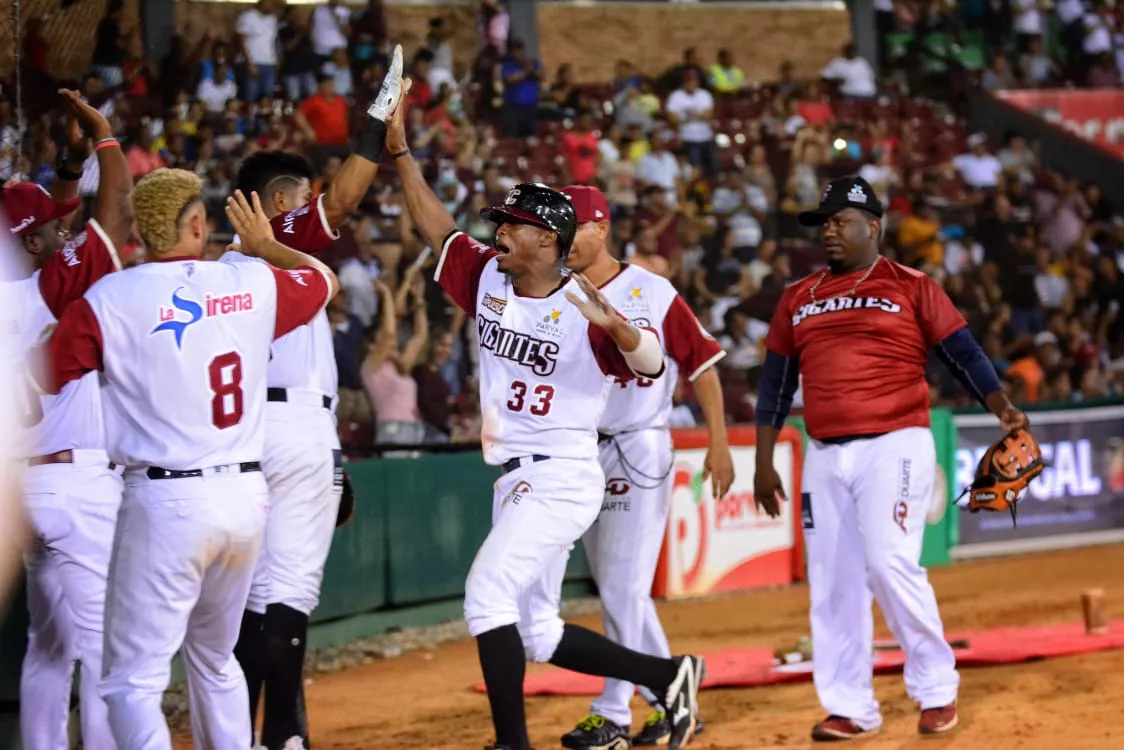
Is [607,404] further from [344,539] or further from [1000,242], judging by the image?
[1000,242]

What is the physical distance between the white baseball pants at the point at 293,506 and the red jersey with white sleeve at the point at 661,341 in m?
1.53

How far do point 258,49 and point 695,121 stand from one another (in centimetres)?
585

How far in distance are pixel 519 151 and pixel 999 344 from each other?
5.77 meters

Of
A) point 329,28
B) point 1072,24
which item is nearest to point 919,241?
point 329,28

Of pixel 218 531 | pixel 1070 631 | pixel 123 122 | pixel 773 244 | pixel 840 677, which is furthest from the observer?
pixel 773 244

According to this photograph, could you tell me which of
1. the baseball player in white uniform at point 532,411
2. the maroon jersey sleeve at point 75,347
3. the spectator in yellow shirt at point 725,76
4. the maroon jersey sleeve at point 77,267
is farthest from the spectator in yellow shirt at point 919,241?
the maroon jersey sleeve at point 75,347

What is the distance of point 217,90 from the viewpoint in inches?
578

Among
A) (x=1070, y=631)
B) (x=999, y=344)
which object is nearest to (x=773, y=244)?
(x=999, y=344)

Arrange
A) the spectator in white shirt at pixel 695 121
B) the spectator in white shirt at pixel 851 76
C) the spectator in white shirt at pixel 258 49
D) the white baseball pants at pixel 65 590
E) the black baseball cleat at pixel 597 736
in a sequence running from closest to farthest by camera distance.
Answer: the white baseball pants at pixel 65 590
the black baseball cleat at pixel 597 736
the spectator in white shirt at pixel 258 49
the spectator in white shirt at pixel 695 121
the spectator in white shirt at pixel 851 76

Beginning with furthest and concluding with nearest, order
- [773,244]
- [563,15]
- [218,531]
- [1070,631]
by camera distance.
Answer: [563,15] → [773,244] → [1070,631] → [218,531]

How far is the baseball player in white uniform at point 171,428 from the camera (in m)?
5.16

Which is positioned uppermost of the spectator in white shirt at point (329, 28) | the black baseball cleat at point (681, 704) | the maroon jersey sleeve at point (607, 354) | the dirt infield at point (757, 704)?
the spectator in white shirt at point (329, 28)

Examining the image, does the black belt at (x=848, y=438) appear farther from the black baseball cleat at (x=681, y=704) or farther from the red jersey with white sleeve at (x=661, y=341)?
the black baseball cleat at (x=681, y=704)

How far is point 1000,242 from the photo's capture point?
20.5m
